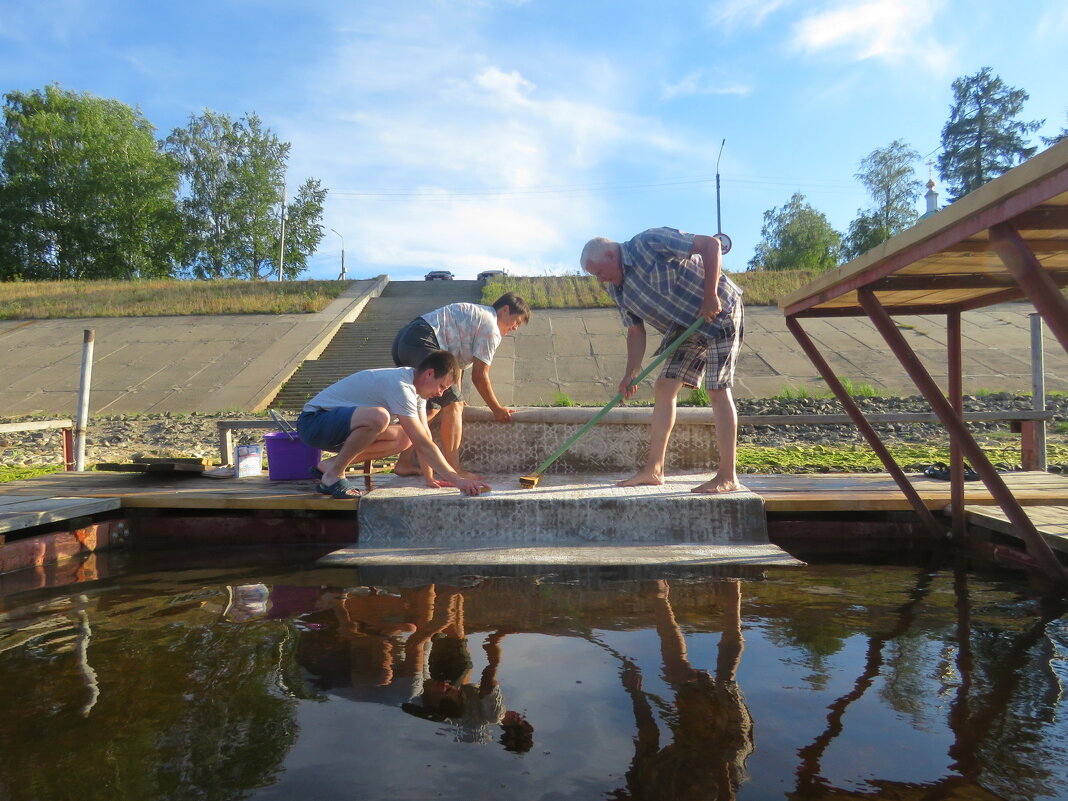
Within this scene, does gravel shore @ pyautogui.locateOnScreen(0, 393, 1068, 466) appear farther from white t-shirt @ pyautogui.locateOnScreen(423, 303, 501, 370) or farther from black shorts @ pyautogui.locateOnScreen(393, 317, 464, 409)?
white t-shirt @ pyautogui.locateOnScreen(423, 303, 501, 370)

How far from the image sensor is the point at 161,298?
23.5m

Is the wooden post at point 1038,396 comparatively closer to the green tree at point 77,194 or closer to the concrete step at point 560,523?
the concrete step at point 560,523

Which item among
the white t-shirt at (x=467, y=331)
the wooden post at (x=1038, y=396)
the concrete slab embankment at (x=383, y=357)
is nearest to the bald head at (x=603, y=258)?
the white t-shirt at (x=467, y=331)

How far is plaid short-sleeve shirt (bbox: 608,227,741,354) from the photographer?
4.50 metres

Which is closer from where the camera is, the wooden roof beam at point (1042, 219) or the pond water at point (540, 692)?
the pond water at point (540, 692)

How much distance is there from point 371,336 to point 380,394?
590 inches

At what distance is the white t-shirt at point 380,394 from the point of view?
424 cm

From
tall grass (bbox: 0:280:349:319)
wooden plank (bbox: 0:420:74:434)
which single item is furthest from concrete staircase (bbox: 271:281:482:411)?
wooden plank (bbox: 0:420:74:434)

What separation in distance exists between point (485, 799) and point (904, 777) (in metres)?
0.94

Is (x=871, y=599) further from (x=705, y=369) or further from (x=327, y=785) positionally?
(x=327, y=785)

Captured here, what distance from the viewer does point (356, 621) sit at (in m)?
2.98

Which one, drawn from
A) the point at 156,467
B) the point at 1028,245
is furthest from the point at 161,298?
the point at 1028,245

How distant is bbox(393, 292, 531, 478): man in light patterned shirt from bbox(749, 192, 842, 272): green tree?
4879 cm

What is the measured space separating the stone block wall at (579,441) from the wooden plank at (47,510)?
7.88ft
